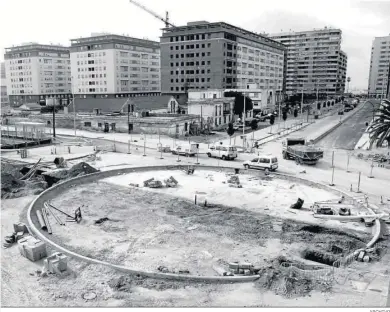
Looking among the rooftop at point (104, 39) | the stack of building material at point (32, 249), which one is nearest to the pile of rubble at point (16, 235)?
the stack of building material at point (32, 249)

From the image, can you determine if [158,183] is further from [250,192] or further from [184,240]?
[184,240]

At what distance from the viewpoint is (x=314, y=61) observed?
181875mm

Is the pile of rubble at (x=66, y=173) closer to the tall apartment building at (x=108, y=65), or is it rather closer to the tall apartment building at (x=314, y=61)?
the tall apartment building at (x=108, y=65)

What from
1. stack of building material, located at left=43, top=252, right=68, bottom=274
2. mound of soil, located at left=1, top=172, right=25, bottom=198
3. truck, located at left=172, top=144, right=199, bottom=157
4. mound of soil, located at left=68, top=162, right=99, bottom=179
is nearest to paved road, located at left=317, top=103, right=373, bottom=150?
truck, located at left=172, top=144, right=199, bottom=157

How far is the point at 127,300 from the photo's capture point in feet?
39.5

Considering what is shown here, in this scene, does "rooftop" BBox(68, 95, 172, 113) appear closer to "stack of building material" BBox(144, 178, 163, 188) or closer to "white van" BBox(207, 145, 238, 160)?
"white van" BBox(207, 145, 238, 160)

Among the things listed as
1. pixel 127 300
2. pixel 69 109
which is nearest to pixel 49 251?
pixel 127 300

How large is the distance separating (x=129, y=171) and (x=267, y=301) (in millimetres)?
20918

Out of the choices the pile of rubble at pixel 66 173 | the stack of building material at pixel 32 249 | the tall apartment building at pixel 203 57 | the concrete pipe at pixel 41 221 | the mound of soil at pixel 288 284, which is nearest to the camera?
the mound of soil at pixel 288 284

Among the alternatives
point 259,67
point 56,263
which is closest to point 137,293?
point 56,263

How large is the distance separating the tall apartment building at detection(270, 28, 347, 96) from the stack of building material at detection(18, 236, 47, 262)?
173984 millimetres

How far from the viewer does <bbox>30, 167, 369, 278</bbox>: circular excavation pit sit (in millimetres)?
15492

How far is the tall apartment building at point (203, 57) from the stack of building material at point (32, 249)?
8104 cm

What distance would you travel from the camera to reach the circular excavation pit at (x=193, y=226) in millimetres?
15492
